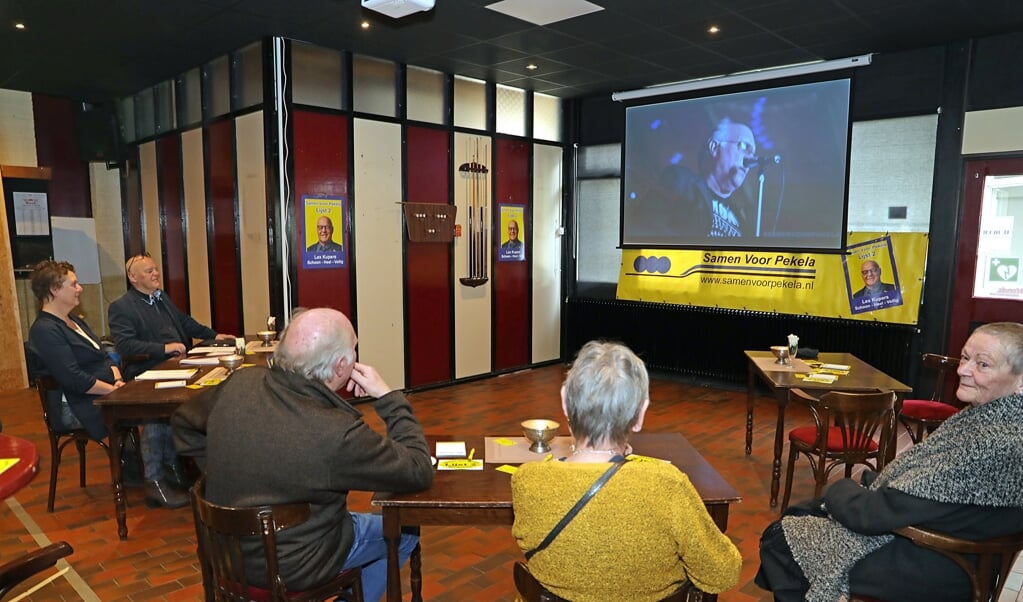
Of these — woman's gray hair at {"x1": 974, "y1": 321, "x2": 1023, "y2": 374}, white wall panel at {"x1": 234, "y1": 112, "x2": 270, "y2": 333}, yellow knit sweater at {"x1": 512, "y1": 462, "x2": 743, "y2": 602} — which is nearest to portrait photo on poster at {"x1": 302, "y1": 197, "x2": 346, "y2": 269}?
white wall panel at {"x1": 234, "y1": 112, "x2": 270, "y2": 333}

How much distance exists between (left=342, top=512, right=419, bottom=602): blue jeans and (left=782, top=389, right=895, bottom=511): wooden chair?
2.13 metres

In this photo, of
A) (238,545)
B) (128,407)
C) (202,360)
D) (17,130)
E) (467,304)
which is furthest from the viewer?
(17,130)

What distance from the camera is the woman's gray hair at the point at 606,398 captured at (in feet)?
5.15

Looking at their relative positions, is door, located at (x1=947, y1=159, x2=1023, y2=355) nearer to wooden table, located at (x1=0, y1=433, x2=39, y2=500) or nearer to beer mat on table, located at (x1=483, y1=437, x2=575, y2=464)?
beer mat on table, located at (x1=483, y1=437, x2=575, y2=464)

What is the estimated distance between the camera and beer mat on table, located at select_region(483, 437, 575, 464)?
2268mm

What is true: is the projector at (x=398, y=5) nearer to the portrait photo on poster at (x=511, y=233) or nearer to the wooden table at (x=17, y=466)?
the wooden table at (x=17, y=466)

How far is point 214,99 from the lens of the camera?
622 centimetres

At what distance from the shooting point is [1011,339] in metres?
2.01

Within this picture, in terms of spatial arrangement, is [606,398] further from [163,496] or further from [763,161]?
[763,161]

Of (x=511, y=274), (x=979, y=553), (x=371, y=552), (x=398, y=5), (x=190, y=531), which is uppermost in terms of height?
(x=398, y=5)

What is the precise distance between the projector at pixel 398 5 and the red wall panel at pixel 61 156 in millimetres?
5710

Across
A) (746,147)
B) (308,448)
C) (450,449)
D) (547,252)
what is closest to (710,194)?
(746,147)

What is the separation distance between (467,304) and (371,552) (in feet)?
16.0

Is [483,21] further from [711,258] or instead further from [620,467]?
[620,467]
